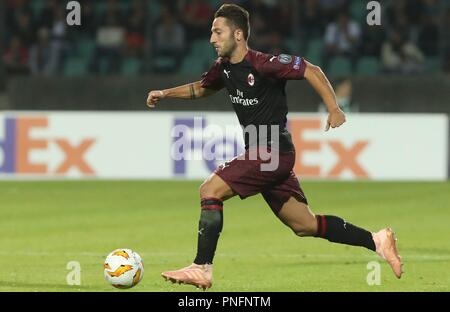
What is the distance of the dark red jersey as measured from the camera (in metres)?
8.91

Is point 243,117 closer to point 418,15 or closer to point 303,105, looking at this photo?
point 303,105

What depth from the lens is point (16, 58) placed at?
2195 centimetres

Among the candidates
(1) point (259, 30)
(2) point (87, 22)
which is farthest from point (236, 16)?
(2) point (87, 22)

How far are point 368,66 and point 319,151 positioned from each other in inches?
125

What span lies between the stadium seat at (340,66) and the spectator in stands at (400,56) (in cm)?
62

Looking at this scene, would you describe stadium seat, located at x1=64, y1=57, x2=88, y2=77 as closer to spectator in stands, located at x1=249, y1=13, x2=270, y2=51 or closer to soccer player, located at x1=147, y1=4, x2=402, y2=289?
spectator in stands, located at x1=249, y1=13, x2=270, y2=51

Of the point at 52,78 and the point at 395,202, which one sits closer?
the point at 395,202

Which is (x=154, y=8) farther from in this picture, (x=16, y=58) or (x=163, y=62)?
(x=16, y=58)

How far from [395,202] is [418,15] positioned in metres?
6.21

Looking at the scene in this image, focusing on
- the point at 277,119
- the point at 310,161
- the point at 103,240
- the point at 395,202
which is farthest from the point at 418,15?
the point at 277,119

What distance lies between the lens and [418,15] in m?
21.8

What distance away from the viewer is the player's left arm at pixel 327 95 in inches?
337

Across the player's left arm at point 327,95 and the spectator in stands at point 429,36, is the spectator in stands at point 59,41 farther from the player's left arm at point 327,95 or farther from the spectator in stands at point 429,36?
the player's left arm at point 327,95

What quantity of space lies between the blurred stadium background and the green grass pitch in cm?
4
